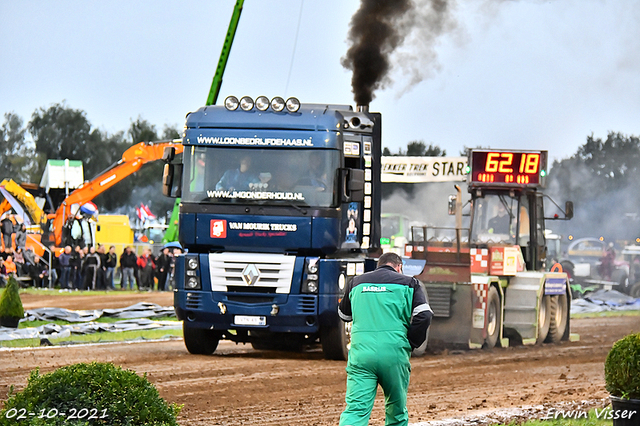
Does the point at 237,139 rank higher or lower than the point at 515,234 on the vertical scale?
Result: higher

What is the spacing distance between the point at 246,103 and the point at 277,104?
45 cm

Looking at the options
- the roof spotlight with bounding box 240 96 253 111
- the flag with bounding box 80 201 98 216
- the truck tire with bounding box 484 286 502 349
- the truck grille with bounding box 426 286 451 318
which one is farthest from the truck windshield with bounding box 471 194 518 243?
the flag with bounding box 80 201 98 216

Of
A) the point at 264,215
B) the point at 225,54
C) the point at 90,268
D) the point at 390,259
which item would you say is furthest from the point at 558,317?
the point at 225,54

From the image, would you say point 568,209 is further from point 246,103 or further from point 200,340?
point 200,340

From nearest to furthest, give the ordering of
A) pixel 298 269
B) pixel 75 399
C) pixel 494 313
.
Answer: pixel 75 399 → pixel 298 269 → pixel 494 313

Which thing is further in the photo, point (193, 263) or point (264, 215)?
point (193, 263)

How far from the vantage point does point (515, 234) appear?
62.7 feet

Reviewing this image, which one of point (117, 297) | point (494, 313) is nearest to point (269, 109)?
point (494, 313)

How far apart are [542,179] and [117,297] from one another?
1470 centimetres

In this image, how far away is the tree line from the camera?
70062 mm

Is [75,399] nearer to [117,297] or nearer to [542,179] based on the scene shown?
[542,179]

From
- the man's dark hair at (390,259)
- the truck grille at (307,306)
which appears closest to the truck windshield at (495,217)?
the truck grille at (307,306)

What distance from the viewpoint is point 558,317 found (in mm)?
20031

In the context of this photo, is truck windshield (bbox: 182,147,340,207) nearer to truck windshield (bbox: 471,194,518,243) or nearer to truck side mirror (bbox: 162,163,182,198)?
truck side mirror (bbox: 162,163,182,198)
